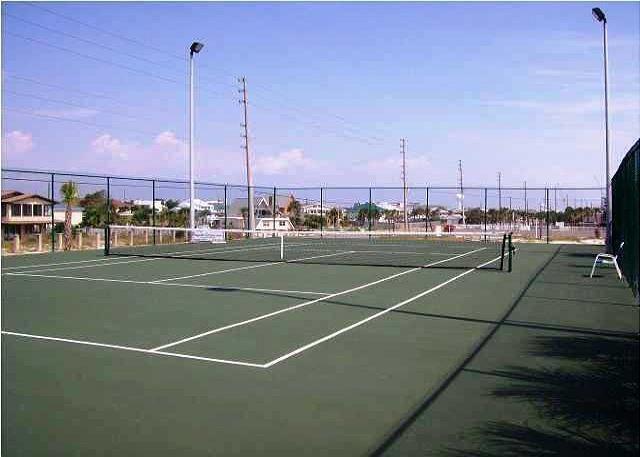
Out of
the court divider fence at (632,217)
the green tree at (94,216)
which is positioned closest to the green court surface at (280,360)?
the court divider fence at (632,217)

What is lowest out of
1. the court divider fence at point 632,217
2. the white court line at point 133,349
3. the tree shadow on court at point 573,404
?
the tree shadow on court at point 573,404

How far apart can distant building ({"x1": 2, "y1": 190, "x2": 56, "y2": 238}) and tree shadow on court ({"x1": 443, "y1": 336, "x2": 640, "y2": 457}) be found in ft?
136

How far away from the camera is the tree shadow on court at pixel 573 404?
438 centimetres

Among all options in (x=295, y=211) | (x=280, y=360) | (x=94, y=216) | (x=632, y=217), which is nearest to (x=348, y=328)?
(x=280, y=360)

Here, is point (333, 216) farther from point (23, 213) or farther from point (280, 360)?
point (280, 360)

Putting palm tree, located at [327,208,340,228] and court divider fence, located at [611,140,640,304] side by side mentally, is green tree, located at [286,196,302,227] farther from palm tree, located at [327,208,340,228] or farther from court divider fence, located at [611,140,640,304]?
court divider fence, located at [611,140,640,304]

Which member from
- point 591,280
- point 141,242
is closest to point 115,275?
point 591,280

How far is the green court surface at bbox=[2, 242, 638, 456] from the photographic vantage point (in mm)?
4699

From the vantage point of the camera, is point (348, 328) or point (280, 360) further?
point (348, 328)

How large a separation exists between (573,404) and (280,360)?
3003mm

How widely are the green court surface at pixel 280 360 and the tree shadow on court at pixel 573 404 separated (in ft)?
0.32

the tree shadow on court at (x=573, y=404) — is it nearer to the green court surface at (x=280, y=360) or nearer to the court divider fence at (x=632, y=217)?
the green court surface at (x=280, y=360)

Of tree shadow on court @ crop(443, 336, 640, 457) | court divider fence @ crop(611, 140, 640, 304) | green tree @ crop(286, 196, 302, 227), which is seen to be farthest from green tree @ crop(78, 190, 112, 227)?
tree shadow on court @ crop(443, 336, 640, 457)

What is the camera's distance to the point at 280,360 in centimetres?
697
